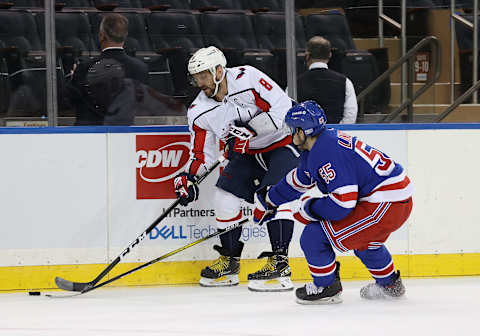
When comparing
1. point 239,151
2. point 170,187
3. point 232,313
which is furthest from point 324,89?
point 232,313

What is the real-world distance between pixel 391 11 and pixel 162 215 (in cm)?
178

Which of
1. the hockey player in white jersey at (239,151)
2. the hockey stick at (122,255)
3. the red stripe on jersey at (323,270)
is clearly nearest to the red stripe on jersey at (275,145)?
the hockey player in white jersey at (239,151)

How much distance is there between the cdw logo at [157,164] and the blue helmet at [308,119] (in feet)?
3.36

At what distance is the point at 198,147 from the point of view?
4.29 meters

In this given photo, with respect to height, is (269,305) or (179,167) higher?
(179,167)

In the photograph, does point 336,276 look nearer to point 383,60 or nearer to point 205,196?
point 205,196

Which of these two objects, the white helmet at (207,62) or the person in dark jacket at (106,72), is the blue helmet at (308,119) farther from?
the person in dark jacket at (106,72)

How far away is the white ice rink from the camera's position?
3219 millimetres

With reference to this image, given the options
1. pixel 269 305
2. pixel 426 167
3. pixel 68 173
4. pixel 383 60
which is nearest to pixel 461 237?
pixel 426 167

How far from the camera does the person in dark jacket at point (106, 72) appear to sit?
175 inches

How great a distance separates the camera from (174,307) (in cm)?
378

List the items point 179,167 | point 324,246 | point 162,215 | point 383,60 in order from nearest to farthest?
point 324,246, point 162,215, point 179,167, point 383,60

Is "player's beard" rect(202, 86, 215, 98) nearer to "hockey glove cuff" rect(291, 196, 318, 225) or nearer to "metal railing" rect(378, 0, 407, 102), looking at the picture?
"hockey glove cuff" rect(291, 196, 318, 225)

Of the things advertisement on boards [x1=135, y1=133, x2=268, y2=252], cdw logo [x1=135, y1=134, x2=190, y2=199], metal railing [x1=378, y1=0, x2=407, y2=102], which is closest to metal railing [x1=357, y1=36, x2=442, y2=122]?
metal railing [x1=378, y1=0, x2=407, y2=102]
